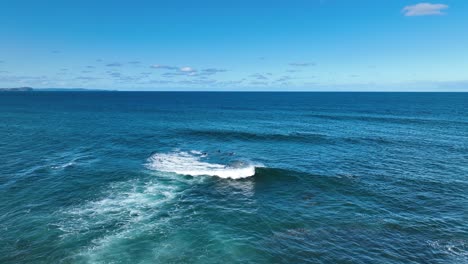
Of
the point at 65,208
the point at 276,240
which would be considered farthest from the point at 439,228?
the point at 65,208

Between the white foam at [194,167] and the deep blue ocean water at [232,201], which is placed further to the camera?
the white foam at [194,167]

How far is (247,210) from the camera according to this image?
38.9 meters

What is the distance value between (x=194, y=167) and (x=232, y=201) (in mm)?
16493

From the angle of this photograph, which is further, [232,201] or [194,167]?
[194,167]

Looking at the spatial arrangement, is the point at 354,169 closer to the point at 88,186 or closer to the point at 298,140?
the point at 298,140

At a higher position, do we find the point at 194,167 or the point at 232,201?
the point at 194,167

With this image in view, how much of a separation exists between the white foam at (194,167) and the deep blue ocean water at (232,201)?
15.0 inches

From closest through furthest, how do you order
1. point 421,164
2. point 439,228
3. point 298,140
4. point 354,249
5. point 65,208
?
1. point 354,249
2. point 439,228
3. point 65,208
4. point 421,164
5. point 298,140

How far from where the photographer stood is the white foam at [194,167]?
5250cm

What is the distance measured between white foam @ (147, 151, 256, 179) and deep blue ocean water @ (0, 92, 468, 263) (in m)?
0.38

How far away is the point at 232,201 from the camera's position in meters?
41.8

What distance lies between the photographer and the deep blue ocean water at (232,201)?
96.7 ft

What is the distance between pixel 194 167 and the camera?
184 feet

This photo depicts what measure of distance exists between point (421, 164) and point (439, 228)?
29204 millimetres
